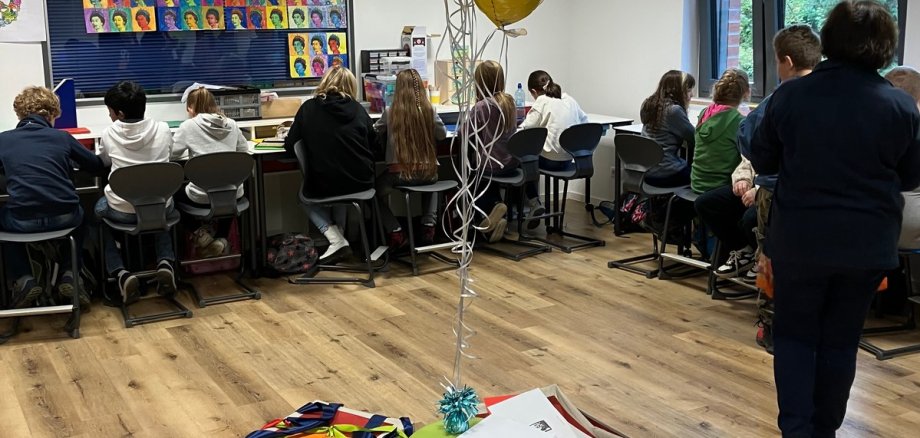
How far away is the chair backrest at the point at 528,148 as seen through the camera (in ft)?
17.2

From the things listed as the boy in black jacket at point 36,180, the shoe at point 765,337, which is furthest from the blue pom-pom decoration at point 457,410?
the boy in black jacket at point 36,180

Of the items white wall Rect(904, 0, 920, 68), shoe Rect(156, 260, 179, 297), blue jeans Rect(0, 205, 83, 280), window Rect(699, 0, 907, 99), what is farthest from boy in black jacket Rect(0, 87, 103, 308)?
white wall Rect(904, 0, 920, 68)

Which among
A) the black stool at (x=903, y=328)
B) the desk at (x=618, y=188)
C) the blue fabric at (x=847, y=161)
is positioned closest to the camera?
the blue fabric at (x=847, y=161)

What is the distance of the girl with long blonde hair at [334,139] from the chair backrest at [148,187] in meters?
0.78

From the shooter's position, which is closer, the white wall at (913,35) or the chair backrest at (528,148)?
the white wall at (913,35)

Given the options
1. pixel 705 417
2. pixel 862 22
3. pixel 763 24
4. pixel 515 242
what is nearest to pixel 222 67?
pixel 515 242

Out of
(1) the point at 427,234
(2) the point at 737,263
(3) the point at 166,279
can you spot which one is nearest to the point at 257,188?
(3) the point at 166,279

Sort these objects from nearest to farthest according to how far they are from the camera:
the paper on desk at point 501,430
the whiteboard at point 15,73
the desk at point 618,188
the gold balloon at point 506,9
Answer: the gold balloon at point 506,9
the paper on desk at point 501,430
the whiteboard at point 15,73
the desk at point 618,188

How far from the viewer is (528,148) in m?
5.32

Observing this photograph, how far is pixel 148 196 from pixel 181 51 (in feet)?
5.36

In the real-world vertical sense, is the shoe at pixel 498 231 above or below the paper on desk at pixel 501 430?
Answer: below

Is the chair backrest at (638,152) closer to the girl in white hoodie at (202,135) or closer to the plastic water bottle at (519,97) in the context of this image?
the plastic water bottle at (519,97)

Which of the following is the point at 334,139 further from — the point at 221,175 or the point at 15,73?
the point at 15,73

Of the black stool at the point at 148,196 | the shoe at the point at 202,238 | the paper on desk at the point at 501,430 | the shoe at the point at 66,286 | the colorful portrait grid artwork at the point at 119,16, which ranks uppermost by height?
the colorful portrait grid artwork at the point at 119,16
